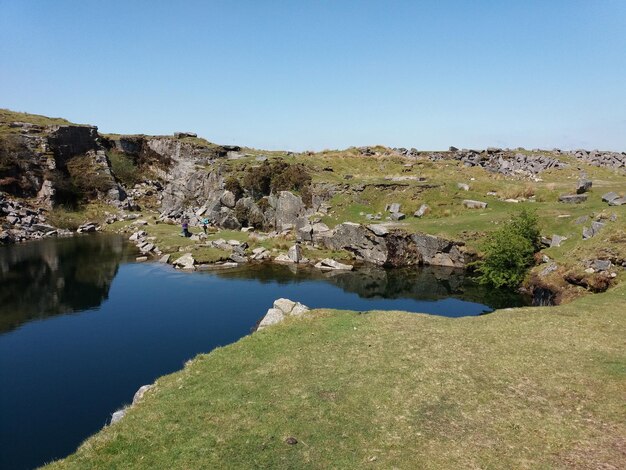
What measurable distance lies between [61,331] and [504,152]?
354ft

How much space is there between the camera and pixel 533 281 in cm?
4503

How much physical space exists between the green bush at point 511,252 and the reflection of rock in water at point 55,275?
145ft

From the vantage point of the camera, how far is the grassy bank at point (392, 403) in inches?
580

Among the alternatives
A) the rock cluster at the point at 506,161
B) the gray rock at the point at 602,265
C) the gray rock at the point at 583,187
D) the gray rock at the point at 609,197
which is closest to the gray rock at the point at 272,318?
the gray rock at the point at 602,265

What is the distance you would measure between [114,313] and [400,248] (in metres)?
39.0

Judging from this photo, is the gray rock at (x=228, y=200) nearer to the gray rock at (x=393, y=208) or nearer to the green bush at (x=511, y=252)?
the gray rock at (x=393, y=208)

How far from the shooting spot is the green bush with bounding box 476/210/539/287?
1907 inches

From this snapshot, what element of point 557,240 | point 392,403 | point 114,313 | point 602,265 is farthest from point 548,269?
point 114,313

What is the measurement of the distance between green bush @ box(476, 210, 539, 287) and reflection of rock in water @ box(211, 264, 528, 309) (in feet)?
5.24

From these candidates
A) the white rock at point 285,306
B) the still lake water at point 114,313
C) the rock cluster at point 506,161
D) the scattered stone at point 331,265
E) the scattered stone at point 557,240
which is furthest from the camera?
the rock cluster at point 506,161

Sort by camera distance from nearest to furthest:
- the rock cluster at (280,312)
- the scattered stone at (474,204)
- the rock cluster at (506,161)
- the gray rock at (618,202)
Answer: the rock cluster at (280,312), the gray rock at (618,202), the scattered stone at (474,204), the rock cluster at (506,161)

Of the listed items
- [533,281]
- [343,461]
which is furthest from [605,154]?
[343,461]

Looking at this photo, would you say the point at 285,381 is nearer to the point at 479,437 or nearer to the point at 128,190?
the point at 479,437

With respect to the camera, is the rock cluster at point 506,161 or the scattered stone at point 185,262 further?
the rock cluster at point 506,161
